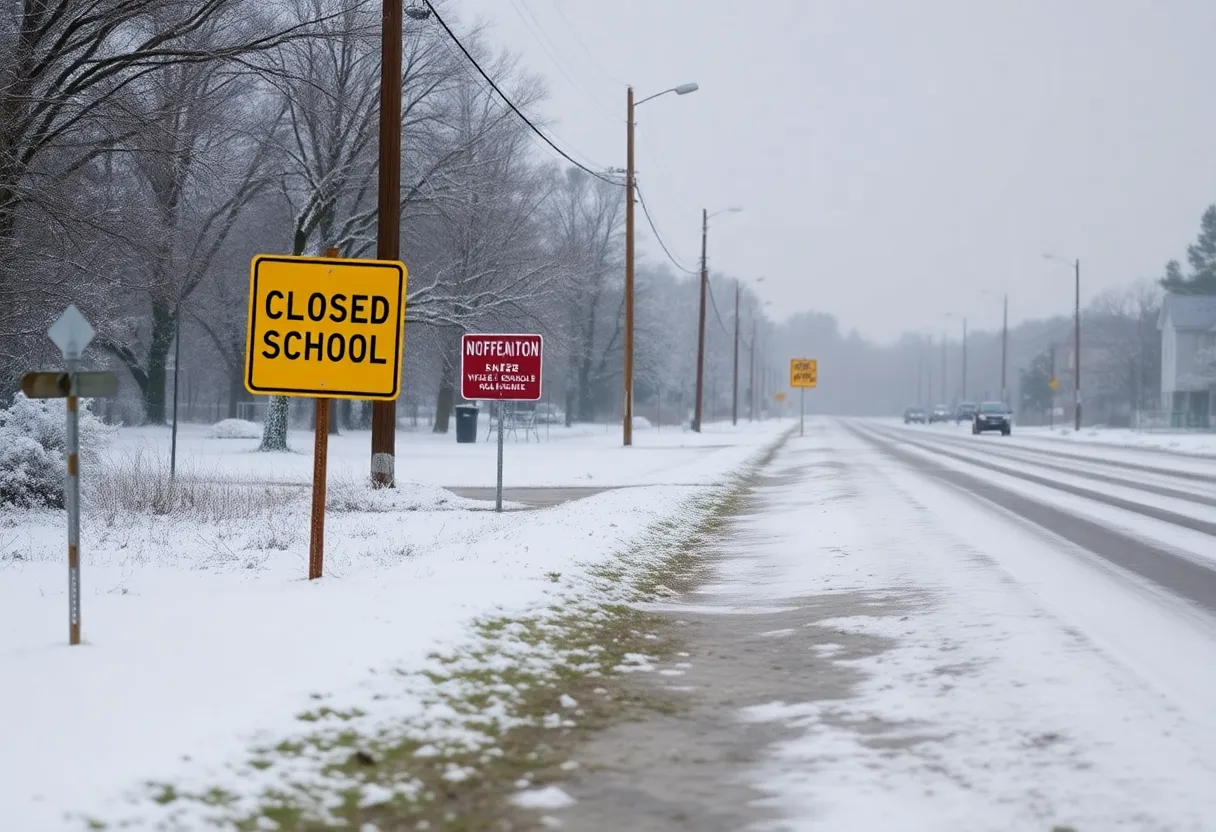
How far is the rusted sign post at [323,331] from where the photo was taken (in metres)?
9.52

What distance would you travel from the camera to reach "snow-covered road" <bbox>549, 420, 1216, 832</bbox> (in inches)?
199

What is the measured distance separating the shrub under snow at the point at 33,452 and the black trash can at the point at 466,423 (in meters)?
28.7

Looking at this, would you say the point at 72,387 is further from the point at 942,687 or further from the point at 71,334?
the point at 942,687

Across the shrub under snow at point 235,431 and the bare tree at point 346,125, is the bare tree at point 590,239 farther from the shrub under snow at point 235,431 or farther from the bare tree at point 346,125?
the bare tree at point 346,125

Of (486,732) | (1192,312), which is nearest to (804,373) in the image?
(1192,312)

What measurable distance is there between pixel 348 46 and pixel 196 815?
32307 millimetres

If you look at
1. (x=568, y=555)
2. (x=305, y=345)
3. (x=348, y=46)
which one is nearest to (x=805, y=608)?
(x=568, y=555)

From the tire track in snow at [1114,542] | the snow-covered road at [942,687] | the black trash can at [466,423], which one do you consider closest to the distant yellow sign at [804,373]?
the black trash can at [466,423]

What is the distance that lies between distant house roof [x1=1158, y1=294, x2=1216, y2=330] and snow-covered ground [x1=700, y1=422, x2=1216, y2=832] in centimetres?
8454

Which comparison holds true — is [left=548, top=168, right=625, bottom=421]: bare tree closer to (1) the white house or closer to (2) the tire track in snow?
(1) the white house

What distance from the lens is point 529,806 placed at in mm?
4992

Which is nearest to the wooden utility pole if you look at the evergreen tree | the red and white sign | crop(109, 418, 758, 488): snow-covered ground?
the red and white sign

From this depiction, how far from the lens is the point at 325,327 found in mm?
9664

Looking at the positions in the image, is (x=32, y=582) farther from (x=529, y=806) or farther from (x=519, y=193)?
(x=519, y=193)
